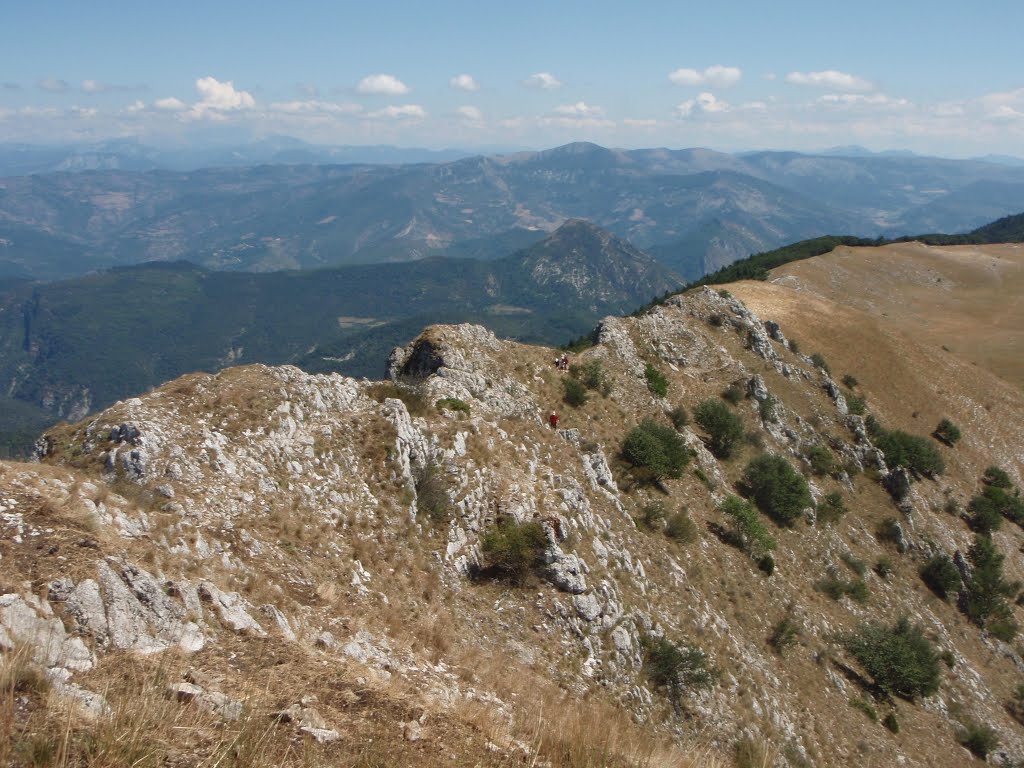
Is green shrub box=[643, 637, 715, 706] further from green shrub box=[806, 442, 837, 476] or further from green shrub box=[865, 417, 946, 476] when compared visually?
green shrub box=[865, 417, 946, 476]

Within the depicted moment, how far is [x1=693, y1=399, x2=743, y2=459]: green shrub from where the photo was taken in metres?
36.6

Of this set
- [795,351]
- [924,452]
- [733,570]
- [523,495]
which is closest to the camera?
[523,495]

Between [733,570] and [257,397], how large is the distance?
71.9 feet

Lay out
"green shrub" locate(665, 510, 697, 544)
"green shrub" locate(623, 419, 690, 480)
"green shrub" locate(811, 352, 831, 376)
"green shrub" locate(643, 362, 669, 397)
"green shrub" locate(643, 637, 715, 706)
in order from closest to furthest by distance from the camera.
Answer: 1. "green shrub" locate(643, 637, 715, 706)
2. "green shrub" locate(665, 510, 697, 544)
3. "green shrub" locate(623, 419, 690, 480)
4. "green shrub" locate(643, 362, 669, 397)
5. "green shrub" locate(811, 352, 831, 376)

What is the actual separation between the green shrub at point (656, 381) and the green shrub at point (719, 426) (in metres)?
2.66

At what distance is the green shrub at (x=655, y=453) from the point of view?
29047 mm

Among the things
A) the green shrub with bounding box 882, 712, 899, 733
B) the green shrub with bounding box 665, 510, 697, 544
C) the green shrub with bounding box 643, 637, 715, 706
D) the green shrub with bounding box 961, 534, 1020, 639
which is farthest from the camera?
the green shrub with bounding box 961, 534, 1020, 639

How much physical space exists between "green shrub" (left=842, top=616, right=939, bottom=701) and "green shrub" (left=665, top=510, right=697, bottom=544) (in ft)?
30.0

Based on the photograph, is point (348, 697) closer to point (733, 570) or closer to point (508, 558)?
point (508, 558)

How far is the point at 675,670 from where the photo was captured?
59.8 feet

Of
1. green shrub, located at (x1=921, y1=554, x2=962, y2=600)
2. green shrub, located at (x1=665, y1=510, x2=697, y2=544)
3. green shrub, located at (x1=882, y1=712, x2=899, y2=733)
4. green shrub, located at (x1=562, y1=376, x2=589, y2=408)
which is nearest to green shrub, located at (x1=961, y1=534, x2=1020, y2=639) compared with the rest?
green shrub, located at (x1=921, y1=554, x2=962, y2=600)

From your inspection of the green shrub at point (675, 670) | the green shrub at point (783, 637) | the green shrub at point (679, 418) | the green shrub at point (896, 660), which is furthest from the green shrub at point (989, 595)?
the green shrub at point (675, 670)

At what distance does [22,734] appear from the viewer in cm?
530

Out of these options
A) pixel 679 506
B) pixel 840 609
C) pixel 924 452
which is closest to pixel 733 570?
pixel 679 506
